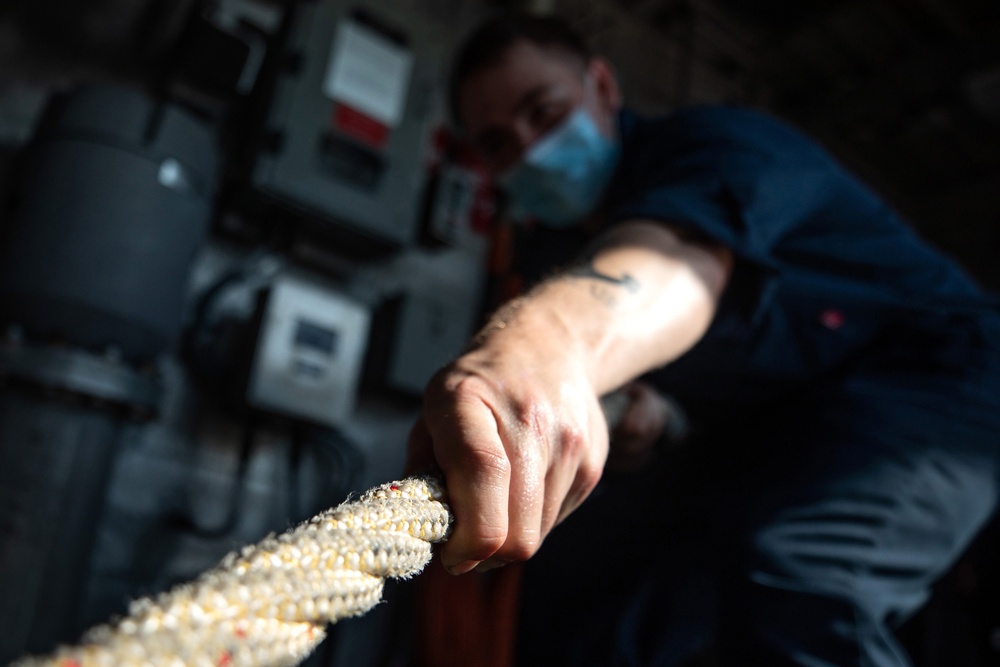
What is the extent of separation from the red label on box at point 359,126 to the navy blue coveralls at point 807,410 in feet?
2.46

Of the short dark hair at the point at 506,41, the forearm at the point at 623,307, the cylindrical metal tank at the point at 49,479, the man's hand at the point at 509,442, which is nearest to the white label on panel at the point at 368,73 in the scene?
the short dark hair at the point at 506,41

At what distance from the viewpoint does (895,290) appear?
1.03 meters

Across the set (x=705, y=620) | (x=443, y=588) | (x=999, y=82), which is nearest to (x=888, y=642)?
(x=705, y=620)

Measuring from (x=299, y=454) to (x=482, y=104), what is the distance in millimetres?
960

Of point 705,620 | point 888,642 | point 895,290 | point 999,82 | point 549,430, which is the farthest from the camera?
point 999,82

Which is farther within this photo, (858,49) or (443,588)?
(858,49)

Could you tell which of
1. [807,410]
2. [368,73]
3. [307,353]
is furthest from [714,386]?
[368,73]

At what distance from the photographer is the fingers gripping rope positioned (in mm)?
254

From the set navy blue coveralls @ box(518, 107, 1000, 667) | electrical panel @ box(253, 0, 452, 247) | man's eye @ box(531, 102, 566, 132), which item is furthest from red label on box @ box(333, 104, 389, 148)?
navy blue coveralls @ box(518, 107, 1000, 667)

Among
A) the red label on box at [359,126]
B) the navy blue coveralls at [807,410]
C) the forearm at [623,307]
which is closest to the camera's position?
the forearm at [623,307]

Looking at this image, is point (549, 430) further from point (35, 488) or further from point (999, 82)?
point (999, 82)

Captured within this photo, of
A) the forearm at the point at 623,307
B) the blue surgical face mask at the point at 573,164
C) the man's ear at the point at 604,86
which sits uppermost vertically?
the man's ear at the point at 604,86

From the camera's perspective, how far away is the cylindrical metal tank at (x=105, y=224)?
120cm

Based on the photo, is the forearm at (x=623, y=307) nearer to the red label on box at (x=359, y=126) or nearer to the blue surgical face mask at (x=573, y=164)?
the blue surgical face mask at (x=573, y=164)
